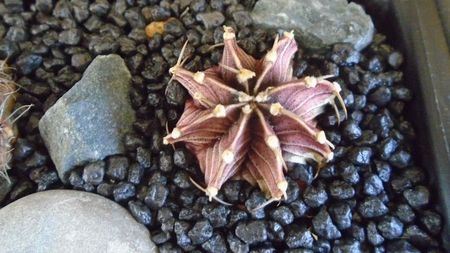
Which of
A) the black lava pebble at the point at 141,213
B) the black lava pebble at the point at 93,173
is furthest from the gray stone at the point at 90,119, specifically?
the black lava pebble at the point at 141,213

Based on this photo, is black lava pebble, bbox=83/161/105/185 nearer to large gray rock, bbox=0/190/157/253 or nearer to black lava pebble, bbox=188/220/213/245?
large gray rock, bbox=0/190/157/253

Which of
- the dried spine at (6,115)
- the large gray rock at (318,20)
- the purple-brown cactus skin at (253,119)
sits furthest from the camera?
the large gray rock at (318,20)

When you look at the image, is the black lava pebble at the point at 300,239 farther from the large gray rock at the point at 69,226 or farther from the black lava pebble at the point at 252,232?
the large gray rock at the point at 69,226

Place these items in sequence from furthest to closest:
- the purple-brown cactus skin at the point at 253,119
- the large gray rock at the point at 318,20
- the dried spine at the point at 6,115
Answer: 1. the large gray rock at the point at 318,20
2. the dried spine at the point at 6,115
3. the purple-brown cactus skin at the point at 253,119

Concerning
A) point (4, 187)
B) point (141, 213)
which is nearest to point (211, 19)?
point (141, 213)

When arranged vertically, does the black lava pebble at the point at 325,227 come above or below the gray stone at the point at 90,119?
below

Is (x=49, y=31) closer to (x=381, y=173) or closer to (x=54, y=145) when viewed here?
(x=54, y=145)
